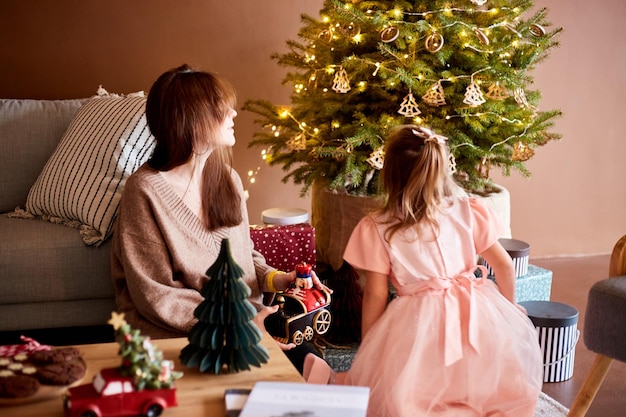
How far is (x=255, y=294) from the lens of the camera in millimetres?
2061

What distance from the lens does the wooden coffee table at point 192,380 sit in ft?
4.25

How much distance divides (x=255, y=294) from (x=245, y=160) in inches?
63.3

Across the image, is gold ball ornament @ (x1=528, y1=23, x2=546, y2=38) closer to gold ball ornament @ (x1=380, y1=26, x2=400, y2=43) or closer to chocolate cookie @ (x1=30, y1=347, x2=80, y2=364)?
gold ball ornament @ (x1=380, y1=26, x2=400, y2=43)

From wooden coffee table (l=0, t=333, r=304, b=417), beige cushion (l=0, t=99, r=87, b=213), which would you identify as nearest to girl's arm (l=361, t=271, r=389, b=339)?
wooden coffee table (l=0, t=333, r=304, b=417)

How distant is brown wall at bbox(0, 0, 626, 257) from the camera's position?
327 centimetres

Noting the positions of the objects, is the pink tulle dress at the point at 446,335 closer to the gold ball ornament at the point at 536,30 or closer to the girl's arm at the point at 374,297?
the girl's arm at the point at 374,297

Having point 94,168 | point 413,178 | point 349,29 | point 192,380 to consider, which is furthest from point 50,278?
point 349,29

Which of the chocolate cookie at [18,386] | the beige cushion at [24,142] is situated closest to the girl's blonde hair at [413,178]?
the chocolate cookie at [18,386]

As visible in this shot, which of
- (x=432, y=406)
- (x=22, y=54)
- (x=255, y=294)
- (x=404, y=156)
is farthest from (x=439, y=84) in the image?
(x=22, y=54)

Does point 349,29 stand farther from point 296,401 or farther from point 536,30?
point 296,401

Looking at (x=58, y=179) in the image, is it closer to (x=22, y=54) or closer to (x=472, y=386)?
(x=22, y=54)

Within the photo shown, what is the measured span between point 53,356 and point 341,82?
156 centimetres

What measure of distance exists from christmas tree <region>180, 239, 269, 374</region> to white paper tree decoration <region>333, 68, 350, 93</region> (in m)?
1.34

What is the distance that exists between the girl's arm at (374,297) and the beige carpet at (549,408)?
673mm
